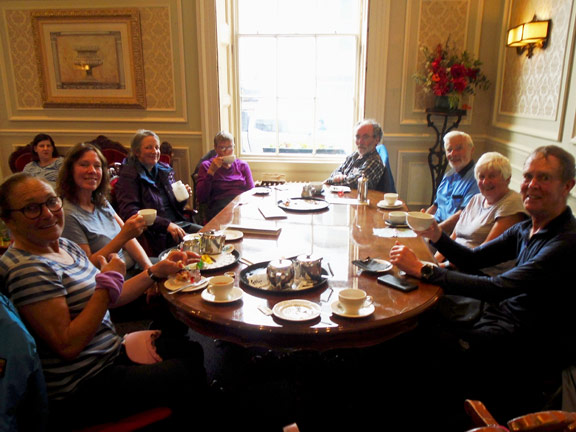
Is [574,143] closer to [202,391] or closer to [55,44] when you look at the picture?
[202,391]

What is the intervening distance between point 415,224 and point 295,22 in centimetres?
360

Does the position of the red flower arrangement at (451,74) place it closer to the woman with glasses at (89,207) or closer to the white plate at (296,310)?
the woman with glasses at (89,207)

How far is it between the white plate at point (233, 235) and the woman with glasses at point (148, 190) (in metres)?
0.56

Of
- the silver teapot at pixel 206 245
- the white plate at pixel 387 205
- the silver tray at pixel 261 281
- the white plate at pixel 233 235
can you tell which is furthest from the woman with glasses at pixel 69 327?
the white plate at pixel 387 205

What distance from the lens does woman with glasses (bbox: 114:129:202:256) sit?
8.58 feet

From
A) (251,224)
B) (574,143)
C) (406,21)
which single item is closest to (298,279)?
(251,224)

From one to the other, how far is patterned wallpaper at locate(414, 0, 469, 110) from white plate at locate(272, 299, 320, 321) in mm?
3418

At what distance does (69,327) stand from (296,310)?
645 mm

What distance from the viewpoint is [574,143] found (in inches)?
100.0

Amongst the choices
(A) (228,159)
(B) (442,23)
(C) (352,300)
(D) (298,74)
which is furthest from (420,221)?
(D) (298,74)

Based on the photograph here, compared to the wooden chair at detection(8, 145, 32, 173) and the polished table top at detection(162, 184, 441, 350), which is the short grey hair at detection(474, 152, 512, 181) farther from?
the wooden chair at detection(8, 145, 32, 173)

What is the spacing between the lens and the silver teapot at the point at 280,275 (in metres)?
1.42

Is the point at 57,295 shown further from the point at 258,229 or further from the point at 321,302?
the point at 258,229

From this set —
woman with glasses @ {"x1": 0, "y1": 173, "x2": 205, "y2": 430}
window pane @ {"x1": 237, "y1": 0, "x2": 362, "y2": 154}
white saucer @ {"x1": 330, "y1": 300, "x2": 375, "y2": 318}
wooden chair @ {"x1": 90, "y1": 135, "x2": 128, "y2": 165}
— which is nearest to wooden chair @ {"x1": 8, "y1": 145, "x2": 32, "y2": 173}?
wooden chair @ {"x1": 90, "y1": 135, "x2": 128, "y2": 165}
